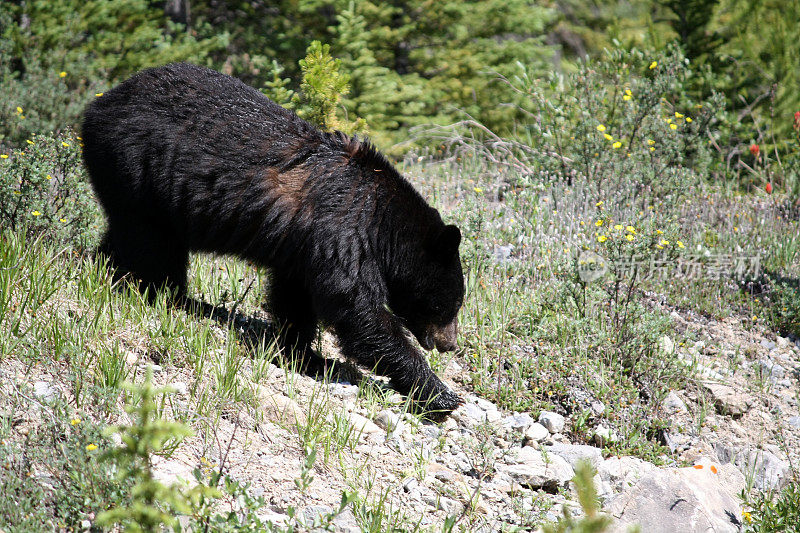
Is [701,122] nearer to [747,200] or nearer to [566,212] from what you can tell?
[747,200]

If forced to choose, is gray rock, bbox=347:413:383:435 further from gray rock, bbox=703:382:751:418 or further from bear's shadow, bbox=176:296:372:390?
gray rock, bbox=703:382:751:418

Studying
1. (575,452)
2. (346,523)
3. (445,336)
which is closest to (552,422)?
(575,452)

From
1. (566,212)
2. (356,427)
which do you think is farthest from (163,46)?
(356,427)

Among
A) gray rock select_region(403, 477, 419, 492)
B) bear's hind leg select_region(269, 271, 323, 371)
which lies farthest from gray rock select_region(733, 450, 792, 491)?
bear's hind leg select_region(269, 271, 323, 371)

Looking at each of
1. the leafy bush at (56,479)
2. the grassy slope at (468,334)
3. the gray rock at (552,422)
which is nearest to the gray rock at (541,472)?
the gray rock at (552,422)

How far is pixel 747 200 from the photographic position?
7.71 m

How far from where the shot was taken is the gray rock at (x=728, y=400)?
4.98 metres

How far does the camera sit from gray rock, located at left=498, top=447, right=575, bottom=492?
13.1 ft

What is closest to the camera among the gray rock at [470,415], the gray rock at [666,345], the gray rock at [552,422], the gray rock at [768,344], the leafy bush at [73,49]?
the gray rock at [470,415]

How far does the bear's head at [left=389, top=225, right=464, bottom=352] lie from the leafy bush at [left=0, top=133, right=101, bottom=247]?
2.43m

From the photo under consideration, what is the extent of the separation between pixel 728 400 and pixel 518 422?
1.60 metres

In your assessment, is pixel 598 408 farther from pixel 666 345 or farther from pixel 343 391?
pixel 343 391

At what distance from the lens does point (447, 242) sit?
14.5ft

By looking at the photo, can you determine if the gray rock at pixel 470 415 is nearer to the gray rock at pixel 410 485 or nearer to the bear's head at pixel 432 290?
the bear's head at pixel 432 290
